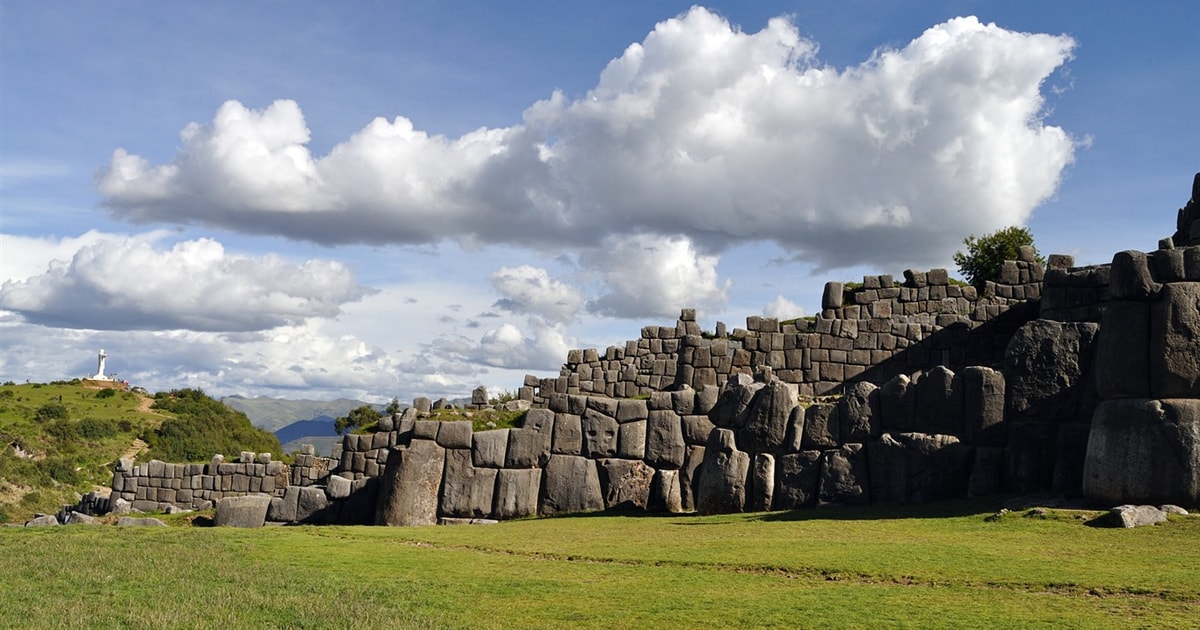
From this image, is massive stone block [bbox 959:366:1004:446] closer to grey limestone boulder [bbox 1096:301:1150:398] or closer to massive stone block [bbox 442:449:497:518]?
grey limestone boulder [bbox 1096:301:1150:398]

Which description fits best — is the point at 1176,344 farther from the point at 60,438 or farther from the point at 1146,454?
the point at 60,438

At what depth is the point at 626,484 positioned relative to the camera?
2753 cm

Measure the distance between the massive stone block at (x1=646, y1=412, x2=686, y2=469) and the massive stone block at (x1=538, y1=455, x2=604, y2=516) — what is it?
1466 mm

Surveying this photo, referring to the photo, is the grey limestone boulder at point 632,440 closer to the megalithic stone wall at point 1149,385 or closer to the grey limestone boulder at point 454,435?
the grey limestone boulder at point 454,435

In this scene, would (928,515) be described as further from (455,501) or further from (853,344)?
(853,344)

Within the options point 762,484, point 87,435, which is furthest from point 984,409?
point 87,435

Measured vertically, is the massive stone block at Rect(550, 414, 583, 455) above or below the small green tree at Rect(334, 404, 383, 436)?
below

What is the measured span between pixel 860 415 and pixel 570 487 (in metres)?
7.29

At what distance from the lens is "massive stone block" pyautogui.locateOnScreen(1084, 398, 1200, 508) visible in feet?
62.0

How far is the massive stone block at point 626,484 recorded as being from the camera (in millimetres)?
27328

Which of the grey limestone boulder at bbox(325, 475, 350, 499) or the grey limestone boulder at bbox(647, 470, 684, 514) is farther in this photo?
the grey limestone boulder at bbox(325, 475, 350, 499)

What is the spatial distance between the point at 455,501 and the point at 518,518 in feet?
5.52

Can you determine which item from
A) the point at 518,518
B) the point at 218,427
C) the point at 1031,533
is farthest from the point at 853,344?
the point at 218,427

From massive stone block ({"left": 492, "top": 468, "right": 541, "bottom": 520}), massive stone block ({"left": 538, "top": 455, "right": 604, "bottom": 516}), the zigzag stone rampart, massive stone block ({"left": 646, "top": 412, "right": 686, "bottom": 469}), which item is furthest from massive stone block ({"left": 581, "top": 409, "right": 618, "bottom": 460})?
massive stone block ({"left": 492, "top": 468, "right": 541, "bottom": 520})
